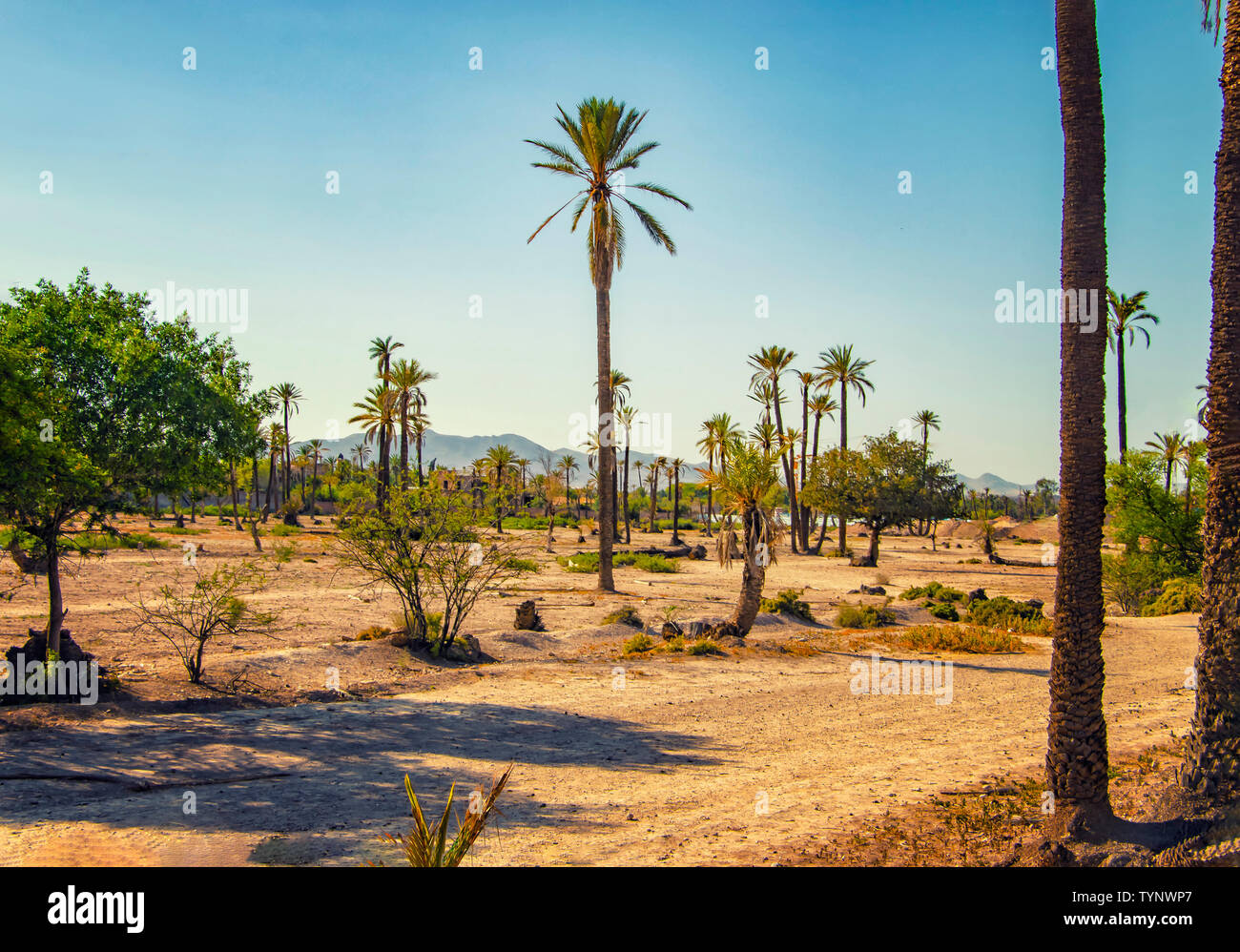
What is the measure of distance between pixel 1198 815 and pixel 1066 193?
5.75m

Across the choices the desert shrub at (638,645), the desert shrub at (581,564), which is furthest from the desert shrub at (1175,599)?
the desert shrub at (581,564)

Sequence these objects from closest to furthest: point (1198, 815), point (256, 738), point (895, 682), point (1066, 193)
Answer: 1. point (1198, 815)
2. point (1066, 193)
3. point (256, 738)
4. point (895, 682)

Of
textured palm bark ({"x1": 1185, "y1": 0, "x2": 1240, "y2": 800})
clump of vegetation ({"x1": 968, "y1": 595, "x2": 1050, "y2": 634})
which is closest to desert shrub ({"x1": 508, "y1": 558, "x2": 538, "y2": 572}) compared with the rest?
textured palm bark ({"x1": 1185, "y1": 0, "x2": 1240, "y2": 800})

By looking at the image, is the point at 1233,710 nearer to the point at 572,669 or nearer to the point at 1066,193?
the point at 1066,193

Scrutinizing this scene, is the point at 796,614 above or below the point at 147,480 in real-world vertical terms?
below

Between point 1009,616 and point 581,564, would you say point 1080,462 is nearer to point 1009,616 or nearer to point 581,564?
point 1009,616

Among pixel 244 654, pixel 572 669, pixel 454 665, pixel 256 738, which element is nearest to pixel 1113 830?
pixel 256 738

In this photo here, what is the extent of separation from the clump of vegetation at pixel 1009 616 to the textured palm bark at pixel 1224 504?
56.3ft

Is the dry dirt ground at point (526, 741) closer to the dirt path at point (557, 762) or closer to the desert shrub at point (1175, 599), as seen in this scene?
the dirt path at point (557, 762)

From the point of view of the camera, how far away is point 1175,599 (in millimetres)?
23141

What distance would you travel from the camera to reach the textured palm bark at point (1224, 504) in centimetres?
663

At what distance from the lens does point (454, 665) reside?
674 inches

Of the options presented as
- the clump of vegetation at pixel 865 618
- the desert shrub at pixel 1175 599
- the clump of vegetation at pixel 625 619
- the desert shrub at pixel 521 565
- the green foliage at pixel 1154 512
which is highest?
the green foliage at pixel 1154 512

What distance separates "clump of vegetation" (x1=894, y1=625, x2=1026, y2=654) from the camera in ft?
64.2
